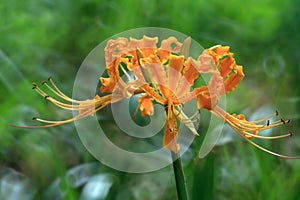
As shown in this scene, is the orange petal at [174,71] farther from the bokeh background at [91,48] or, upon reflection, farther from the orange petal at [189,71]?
the bokeh background at [91,48]

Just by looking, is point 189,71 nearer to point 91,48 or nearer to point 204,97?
point 204,97

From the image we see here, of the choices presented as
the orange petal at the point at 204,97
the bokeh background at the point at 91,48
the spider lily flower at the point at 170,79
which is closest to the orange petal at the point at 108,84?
the spider lily flower at the point at 170,79

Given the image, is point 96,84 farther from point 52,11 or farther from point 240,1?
point 240,1

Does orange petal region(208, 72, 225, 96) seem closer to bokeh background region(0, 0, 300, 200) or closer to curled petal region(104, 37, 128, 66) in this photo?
curled petal region(104, 37, 128, 66)

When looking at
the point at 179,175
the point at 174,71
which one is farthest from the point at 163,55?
the point at 179,175

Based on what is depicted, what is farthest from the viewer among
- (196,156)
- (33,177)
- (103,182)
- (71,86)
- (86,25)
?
(86,25)

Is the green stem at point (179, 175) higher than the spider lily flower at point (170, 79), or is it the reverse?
the spider lily flower at point (170, 79)

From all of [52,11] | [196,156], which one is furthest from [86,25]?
[196,156]

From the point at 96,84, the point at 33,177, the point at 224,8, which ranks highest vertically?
the point at 224,8

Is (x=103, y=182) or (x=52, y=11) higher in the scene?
(x=52, y=11)
